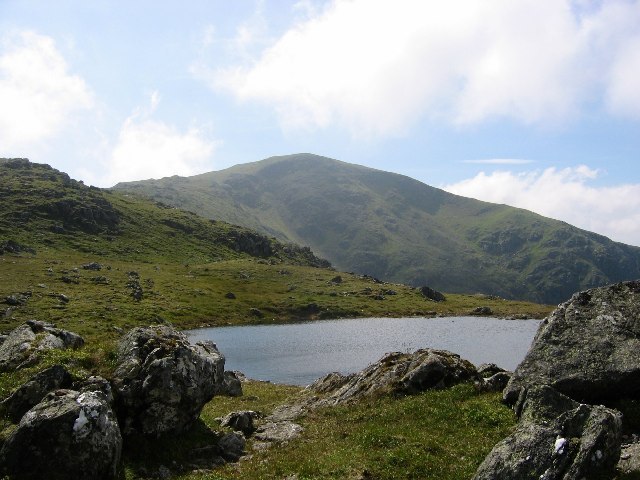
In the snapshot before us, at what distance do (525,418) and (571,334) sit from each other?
9.33 m

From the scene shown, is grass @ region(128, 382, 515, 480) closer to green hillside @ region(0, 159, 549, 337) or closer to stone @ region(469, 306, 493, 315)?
green hillside @ region(0, 159, 549, 337)

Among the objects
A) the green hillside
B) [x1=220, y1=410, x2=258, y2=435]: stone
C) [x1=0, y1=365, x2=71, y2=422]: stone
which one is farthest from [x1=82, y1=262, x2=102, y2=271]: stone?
[x1=0, y1=365, x2=71, y2=422]: stone

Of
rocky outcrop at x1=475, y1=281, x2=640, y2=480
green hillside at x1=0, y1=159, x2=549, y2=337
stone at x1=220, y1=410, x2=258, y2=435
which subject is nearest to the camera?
rocky outcrop at x1=475, y1=281, x2=640, y2=480

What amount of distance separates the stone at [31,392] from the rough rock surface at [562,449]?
19.7 m

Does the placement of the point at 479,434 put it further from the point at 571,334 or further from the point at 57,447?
the point at 57,447

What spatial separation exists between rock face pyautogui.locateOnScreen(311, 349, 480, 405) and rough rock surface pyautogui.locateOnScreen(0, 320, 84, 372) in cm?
1866

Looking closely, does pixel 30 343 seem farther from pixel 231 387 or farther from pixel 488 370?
pixel 488 370

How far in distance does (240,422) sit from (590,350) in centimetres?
2031

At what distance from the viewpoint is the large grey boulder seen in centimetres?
2461

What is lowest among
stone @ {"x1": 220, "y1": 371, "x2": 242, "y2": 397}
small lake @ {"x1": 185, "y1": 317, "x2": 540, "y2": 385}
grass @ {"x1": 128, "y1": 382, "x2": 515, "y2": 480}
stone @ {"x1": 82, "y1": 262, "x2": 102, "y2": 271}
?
small lake @ {"x1": 185, "y1": 317, "x2": 540, "y2": 385}

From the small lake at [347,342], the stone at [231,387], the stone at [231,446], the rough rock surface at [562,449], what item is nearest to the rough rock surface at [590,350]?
the rough rock surface at [562,449]

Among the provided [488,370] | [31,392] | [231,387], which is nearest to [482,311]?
[231,387]

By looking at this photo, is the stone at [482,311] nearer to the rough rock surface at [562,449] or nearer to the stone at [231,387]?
the stone at [231,387]

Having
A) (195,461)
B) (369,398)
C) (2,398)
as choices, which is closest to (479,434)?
(369,398)
